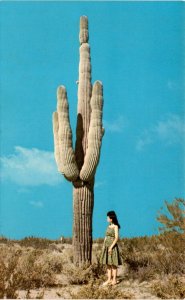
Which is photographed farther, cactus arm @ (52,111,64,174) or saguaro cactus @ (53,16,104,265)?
cactus arm @ (52,111,64,174)

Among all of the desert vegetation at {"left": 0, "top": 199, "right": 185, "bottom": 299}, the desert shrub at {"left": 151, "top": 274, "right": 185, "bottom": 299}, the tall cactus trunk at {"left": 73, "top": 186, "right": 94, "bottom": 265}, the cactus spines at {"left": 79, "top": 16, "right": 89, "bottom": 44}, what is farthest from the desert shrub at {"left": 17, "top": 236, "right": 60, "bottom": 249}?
the desert shrub at {"left": 151, "top": 274, "right": 185, "bottom": 299}

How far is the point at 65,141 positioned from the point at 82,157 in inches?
26.3

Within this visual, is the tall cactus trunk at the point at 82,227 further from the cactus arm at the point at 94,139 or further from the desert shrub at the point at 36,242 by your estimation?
the desert shrub at the point at 36,242

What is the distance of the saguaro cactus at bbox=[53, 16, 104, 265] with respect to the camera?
1170cm

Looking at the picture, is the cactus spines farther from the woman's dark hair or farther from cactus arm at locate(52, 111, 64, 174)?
the woman's dark hair

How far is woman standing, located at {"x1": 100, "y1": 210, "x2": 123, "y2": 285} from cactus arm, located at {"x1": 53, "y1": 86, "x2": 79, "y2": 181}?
1814 millimetres

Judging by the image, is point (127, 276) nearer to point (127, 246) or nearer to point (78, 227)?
point (78, 227)

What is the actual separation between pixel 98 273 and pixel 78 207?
5.18ft

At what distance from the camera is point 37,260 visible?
1267 cm

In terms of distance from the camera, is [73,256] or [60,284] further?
[73,256]

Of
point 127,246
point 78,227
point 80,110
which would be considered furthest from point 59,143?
point 127,246

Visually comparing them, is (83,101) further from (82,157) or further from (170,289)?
(170,289)

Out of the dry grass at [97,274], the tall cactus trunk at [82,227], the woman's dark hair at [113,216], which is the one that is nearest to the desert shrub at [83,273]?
the dry grass at [97,274]

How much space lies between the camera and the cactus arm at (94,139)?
11.7m
